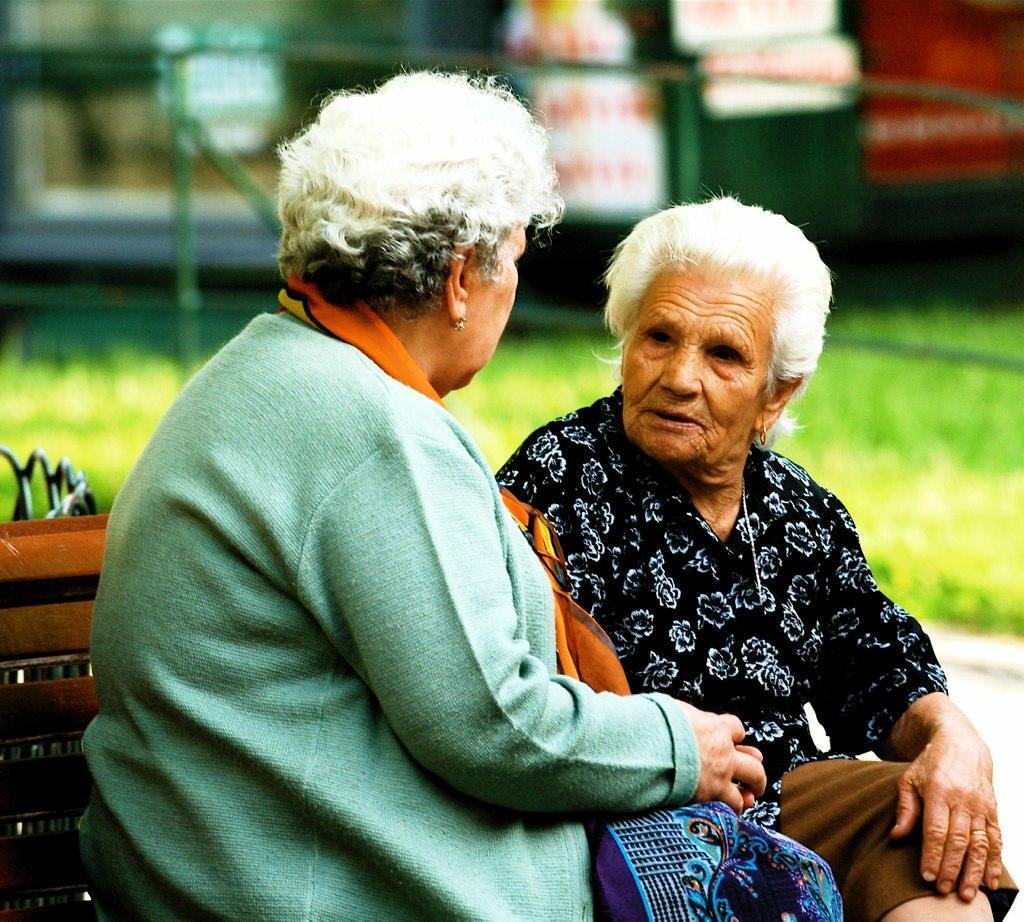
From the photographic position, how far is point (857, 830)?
250 cm

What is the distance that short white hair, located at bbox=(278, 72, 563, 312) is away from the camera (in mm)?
2107

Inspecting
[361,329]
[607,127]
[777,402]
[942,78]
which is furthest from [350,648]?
[942,78]

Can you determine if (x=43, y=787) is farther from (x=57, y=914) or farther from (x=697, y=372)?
(x=697, y=372)

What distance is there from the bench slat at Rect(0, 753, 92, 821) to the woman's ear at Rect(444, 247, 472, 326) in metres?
0.79

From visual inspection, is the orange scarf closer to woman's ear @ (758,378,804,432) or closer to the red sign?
woman's ear @ (758,378,804,432)

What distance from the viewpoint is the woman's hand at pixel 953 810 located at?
2.38 meters

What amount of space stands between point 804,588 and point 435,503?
3.01 feet

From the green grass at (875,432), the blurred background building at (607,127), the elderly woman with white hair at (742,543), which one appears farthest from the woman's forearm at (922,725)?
the blurred background building at (607,127)

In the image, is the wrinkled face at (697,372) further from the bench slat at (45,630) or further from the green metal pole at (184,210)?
the green metal pole at (184,210)

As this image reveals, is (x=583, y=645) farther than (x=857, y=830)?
No

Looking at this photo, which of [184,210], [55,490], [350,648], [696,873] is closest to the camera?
[350,648]

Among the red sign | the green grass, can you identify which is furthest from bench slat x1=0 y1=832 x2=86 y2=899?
the red sign

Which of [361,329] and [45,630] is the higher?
[361,329]

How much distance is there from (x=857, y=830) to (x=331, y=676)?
0.91 metres
